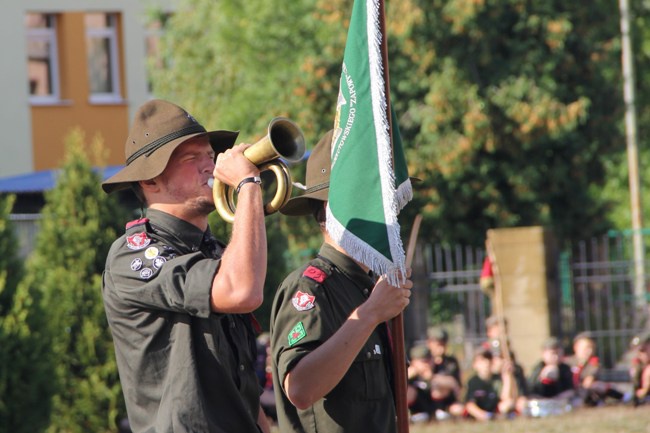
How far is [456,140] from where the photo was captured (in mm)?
19219

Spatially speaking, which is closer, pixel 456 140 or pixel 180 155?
pixel 180 155

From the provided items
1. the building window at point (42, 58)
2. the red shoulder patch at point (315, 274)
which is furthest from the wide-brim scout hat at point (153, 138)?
the building window at point (42, 58)

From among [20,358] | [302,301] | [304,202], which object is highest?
[304,202]

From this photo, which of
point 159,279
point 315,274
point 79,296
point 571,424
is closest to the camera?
point 159,279

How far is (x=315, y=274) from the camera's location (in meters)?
4.38

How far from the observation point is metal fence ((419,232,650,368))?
1588cm

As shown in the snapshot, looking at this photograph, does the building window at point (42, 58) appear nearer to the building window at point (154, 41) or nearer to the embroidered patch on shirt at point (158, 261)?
the building window at point (154, 41)

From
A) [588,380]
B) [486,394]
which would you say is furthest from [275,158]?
[588,380]

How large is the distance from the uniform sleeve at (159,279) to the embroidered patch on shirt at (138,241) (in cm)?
2

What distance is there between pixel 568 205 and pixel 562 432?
35.8 feet

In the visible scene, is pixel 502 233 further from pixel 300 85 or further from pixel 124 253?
pixel 124 253

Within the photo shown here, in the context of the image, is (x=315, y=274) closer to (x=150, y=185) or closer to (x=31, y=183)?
(x=150, y=185)

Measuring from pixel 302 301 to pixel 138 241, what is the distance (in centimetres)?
67

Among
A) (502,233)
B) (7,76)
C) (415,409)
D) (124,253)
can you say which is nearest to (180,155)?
(124,253)
